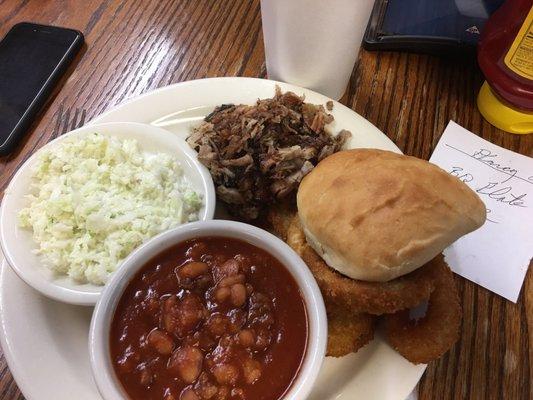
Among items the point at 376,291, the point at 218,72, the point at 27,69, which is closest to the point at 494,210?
the point at 376,291

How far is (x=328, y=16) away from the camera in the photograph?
1562mm

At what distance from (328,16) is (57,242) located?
1174mm

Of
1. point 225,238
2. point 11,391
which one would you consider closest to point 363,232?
point 225,238

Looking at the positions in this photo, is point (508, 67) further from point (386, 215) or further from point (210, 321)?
point (210, 321)

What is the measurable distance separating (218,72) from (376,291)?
139 cm

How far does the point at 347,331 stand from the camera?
1426 mm

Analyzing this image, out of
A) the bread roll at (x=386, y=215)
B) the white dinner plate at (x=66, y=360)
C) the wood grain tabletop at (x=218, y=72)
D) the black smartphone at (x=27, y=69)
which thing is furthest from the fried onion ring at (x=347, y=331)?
the black smartphone at (x=27, y=69)

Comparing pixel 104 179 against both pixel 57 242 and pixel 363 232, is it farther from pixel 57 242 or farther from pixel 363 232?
pixel 363 232

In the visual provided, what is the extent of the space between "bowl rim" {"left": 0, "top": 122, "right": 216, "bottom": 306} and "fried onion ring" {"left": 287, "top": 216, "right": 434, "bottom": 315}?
44 centimetres

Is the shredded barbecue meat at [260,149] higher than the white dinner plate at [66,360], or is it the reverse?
the shredded barbecue meat at [260,149]

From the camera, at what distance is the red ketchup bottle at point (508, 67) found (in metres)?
1.75

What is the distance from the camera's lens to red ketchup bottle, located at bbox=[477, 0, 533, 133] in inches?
68.9

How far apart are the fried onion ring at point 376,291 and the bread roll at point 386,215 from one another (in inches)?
1.2

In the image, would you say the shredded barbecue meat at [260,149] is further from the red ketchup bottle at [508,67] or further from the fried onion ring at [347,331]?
the red ketchup bottle at [508,67]
